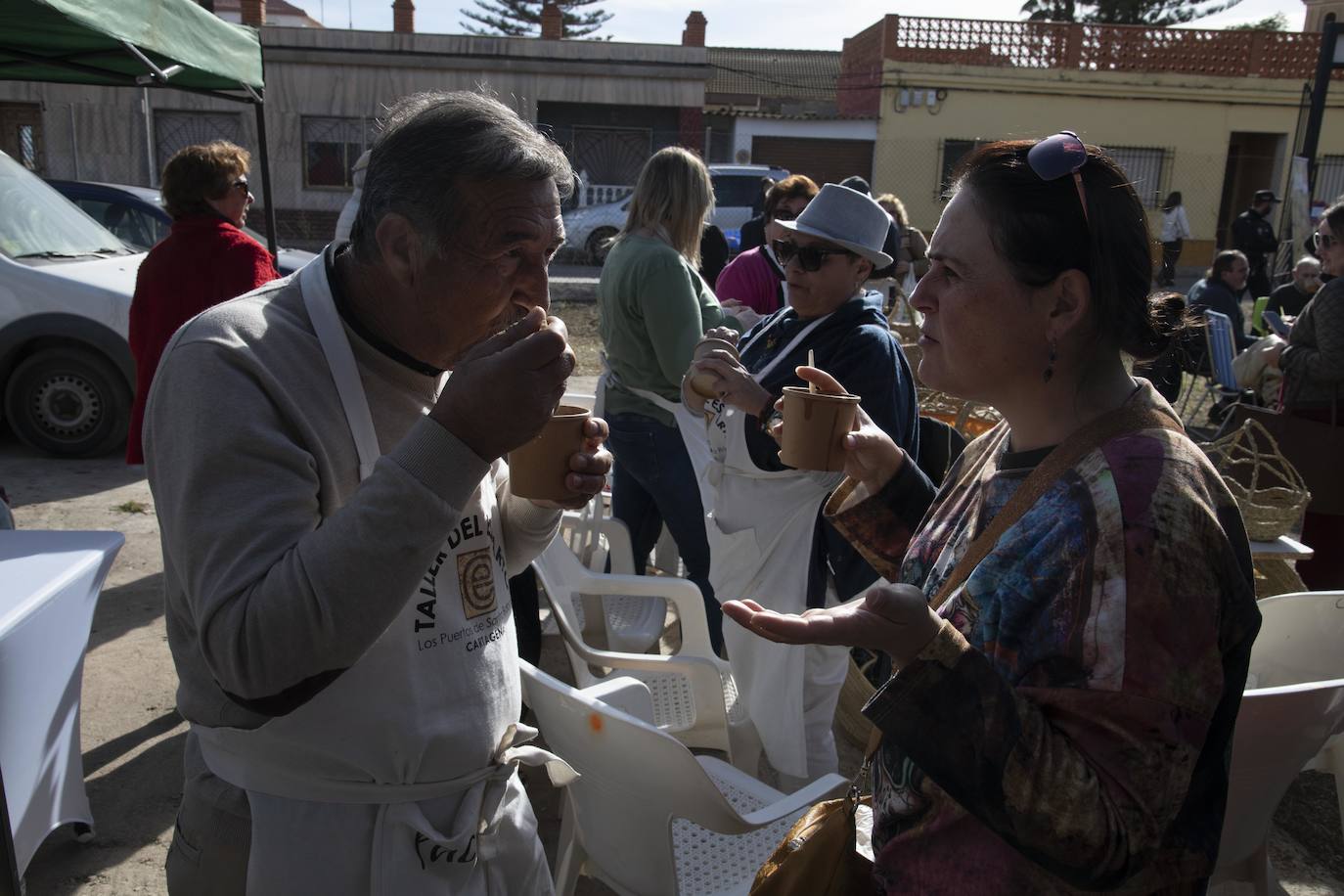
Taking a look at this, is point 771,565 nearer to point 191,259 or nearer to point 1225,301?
point 191,259

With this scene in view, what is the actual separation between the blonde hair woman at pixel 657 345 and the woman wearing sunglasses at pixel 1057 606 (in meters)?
2.35

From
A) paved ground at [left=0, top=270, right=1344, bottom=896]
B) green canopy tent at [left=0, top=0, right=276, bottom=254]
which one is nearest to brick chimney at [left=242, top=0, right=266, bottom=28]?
green canopy tent at [left=0, top=0, right=276, bottom=254]

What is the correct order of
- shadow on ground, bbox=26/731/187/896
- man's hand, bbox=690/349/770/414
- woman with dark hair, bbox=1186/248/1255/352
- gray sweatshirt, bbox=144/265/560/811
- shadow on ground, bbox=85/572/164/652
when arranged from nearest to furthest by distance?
1. gray sweatshirt, bbox=144/265/560/811
2. shadow on ground, bbox=26/731/187/896
3. man's hand, bbox=690/349/770/414
4. shadow on ground, bbox=85/572/164/652
5. woman with dark hair, bbox=1186/248/1255/352

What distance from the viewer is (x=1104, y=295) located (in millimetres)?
1293

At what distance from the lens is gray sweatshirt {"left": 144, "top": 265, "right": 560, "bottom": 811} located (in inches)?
41.5

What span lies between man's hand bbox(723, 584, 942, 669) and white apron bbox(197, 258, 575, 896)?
47cm

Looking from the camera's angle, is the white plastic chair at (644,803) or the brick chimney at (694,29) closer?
the white plastic chair at (644,803)

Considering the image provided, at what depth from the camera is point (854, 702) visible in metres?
3.73

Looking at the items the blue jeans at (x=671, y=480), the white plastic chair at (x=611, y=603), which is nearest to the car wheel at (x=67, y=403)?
the white plastic chair at (x=611, y=603)

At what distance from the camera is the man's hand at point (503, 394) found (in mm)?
1109

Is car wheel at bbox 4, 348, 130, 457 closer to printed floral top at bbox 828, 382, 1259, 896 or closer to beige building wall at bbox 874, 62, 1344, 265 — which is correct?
printed floral top at bbox 828, 382, 1259, 896

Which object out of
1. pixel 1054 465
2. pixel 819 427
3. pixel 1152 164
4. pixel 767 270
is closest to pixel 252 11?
pixel 1152 164

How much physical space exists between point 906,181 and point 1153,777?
77.9 ft

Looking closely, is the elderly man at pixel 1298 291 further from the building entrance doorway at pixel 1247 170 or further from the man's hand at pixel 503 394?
the building entrance doorway at pixel 1247 170
